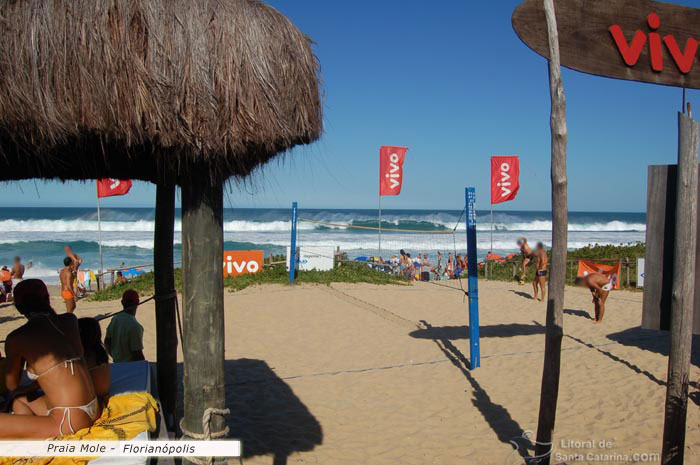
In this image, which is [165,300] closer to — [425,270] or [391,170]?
[391,170]

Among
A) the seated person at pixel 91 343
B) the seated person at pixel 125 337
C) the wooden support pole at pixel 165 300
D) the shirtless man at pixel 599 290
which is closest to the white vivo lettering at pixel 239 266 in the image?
the shirtless man at pixel 599 290

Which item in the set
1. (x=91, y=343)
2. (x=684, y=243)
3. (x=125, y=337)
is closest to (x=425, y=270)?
(x=125, y=337)

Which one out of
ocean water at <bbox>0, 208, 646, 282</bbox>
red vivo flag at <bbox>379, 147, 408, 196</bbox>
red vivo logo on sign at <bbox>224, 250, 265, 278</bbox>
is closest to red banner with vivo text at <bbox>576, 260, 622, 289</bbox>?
red vivo flag at <bbox>379, 147, 408, 196</bbox>

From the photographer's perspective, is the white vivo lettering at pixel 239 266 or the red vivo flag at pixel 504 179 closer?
the white vivo lettering at pixel 239 266

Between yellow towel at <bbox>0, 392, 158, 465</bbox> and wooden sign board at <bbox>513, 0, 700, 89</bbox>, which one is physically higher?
wooden sign board at <bbox>513, 0, 700, 89</bbox>

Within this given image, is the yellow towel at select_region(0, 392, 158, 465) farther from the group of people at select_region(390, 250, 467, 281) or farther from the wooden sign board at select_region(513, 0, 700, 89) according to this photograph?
the group of people at select_region(390, 250, 467, 281)

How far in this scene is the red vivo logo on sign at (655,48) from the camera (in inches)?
101

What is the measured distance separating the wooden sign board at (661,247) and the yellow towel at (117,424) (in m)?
2.54

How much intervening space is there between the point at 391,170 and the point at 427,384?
931 centimetres

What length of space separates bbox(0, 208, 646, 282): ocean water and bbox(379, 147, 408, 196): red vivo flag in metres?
3.98

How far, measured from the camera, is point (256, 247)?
105 ft

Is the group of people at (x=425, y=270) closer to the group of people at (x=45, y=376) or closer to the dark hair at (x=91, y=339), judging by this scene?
the dark hair at (x=91, y=339)

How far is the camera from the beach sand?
415 cm

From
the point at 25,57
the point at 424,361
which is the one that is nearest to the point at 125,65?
the point at 25,57
